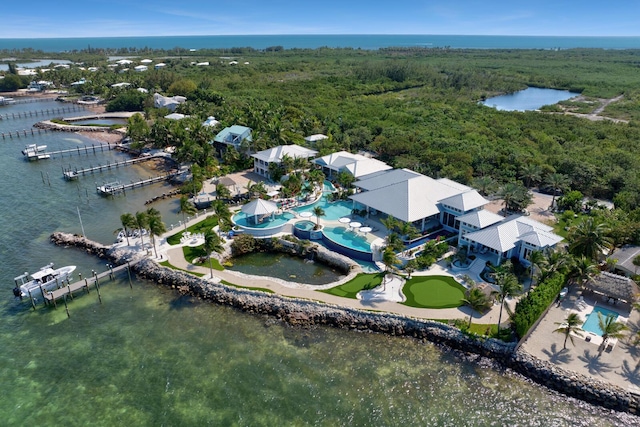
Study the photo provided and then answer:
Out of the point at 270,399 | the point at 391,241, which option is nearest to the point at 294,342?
the point at 270,399

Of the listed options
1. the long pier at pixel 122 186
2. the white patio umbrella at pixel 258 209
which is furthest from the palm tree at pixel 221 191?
the long pier at pixel 122 186

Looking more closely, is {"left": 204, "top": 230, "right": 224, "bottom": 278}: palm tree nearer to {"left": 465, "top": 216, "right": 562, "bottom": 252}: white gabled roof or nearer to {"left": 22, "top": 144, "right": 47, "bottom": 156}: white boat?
{"left": 465, "top": 216, "right": 562, "bottom": 252}: white gabled roof

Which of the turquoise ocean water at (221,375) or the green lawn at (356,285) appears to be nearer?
the turquoise ocean water at (221,375)

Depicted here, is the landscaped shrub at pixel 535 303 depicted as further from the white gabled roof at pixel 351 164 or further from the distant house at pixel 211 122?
the distant house at pixel 211 122

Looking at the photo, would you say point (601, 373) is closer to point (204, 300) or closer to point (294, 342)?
point (294, 342)

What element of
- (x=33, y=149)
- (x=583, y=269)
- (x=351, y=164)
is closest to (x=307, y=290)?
(x=583, y=269)

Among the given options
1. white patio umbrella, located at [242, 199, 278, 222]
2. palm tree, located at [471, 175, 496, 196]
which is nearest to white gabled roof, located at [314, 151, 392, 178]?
palm tree, located at [471, 175, 496, 196]

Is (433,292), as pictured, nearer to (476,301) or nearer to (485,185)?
(476,301)
